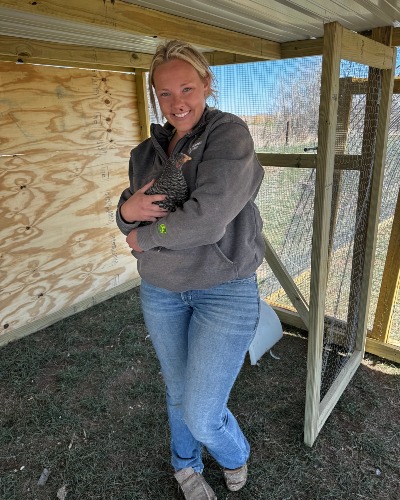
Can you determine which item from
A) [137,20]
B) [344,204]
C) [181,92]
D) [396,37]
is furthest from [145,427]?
[396,37]

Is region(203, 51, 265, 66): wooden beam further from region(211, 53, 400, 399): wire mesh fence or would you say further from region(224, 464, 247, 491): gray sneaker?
region(224, 464, 247, 491): gray sneaker

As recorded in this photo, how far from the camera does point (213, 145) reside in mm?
1146

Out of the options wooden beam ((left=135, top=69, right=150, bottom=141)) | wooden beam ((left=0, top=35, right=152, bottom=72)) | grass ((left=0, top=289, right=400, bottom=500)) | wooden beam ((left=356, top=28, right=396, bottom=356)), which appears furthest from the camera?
wooden beam ((left=135, top=69, right=150, bottom=141))

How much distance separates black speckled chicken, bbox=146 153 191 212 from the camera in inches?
44.9

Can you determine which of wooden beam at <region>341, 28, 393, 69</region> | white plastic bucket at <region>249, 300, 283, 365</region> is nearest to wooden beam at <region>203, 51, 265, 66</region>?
wooden beam at <region>341, 28, 393, 69</region>

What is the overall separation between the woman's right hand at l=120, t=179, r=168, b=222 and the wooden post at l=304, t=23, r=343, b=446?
66cm

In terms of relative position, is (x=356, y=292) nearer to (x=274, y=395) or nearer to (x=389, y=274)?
(x=389, y=274)

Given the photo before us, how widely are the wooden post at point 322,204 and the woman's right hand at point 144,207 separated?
2.17 ft

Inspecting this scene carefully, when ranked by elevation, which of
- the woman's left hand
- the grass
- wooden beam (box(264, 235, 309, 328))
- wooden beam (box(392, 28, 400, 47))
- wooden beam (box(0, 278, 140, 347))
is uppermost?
wooden beam (box(392, 28, 400, 47))

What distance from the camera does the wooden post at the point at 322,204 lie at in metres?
1.33

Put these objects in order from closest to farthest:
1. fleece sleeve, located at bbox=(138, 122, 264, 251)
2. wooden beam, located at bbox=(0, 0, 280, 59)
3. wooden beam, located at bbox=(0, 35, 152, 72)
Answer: fleece sleeve, located at bbox=(138, 122, 264, 251)
wooden beam, located at bbox=(0, 0, 280, 59)
wooden beam, located at bbox=(0, 35, 152, 72)

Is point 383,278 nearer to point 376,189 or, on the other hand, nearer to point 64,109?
point 376,189

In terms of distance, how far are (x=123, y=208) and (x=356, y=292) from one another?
1.72 m

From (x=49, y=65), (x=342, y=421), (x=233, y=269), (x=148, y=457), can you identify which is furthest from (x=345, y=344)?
(x=49, y=65)
